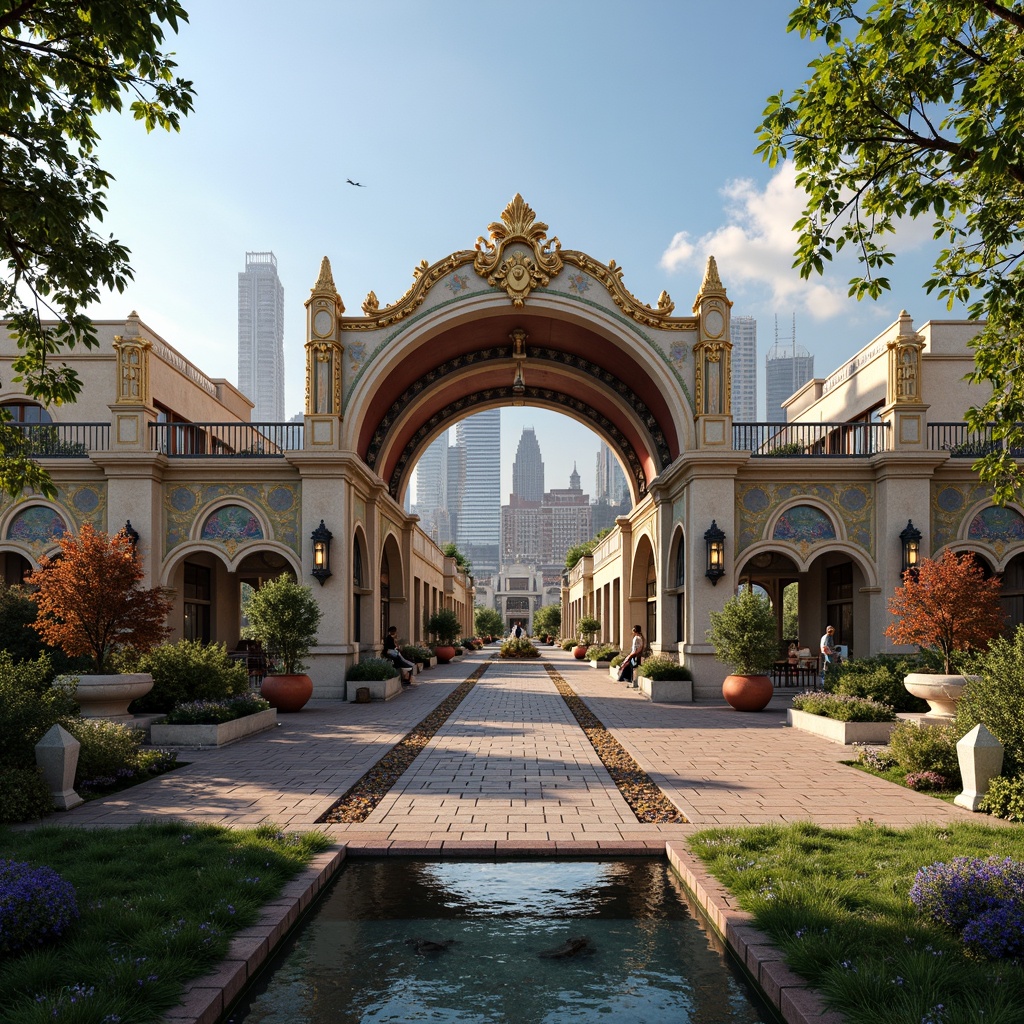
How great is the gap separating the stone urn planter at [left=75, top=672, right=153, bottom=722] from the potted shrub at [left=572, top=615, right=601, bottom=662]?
30517 millimetres

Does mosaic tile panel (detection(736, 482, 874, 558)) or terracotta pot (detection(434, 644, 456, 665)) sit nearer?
mosaic tile panel (detection(736, 482, 874, 558))

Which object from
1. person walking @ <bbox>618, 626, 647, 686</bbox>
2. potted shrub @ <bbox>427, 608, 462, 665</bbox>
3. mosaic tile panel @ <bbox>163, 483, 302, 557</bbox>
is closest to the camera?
mosaic tile panel @ <bbox>163, 483, 302, 557</bbox>

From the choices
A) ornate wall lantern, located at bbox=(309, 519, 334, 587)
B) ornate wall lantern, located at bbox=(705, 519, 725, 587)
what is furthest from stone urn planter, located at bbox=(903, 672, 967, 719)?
ornate wall lantern, located at bbox=(309, 519, 334, 587)

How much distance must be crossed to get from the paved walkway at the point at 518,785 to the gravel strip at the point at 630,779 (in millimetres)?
144

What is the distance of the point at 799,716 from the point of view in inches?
607

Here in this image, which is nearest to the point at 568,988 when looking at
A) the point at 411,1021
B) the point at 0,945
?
the point at 411,1021

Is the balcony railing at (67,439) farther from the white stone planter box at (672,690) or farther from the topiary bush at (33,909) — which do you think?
the topiary bush at (33,909)

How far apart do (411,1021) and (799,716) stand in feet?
40.5

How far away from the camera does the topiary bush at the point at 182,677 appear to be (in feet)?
47.6

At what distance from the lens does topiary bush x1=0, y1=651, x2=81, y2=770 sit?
8.98 metres

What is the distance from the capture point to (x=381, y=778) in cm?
1068

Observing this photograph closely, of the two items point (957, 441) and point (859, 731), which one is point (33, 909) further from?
point (957, 441)

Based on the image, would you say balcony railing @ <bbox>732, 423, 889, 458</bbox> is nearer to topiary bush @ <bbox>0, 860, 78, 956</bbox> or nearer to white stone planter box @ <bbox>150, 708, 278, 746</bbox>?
white stone planter box @ <bbox>150, 708, 278, 746</bbox>

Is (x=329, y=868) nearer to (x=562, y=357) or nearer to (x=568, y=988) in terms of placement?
(x=568, y=988)
